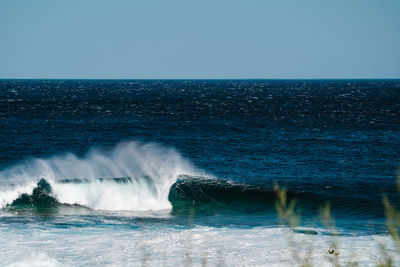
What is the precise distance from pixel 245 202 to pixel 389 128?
3116 cm

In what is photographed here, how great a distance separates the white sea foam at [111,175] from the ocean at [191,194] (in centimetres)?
8

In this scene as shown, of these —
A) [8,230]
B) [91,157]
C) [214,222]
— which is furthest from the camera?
[91,157]

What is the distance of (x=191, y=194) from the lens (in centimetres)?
2048

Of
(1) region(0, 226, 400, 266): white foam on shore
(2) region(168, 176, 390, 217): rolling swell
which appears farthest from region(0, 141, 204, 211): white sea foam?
(1) region(0, 226, 400, 266): white foam on shore

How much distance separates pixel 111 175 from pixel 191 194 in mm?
5634

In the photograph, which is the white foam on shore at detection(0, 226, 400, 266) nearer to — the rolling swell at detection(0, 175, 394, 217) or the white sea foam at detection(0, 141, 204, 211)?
the rolling swell at detection(0, 175, 394, 217)

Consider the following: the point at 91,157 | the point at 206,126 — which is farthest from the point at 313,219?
the point at 206,126

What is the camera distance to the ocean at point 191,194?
12.0 meters

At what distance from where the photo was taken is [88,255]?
11758 millimetres

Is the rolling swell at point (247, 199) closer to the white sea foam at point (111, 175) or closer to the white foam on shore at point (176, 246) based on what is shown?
the white sea foam at point (111, 175)

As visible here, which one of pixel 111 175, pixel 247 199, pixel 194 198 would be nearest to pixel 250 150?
pixel 111 175

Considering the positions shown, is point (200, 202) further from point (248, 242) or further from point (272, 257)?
point (272, 257)

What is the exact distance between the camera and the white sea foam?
62.2ft

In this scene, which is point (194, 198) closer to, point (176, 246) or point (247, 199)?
point (247, 199)
